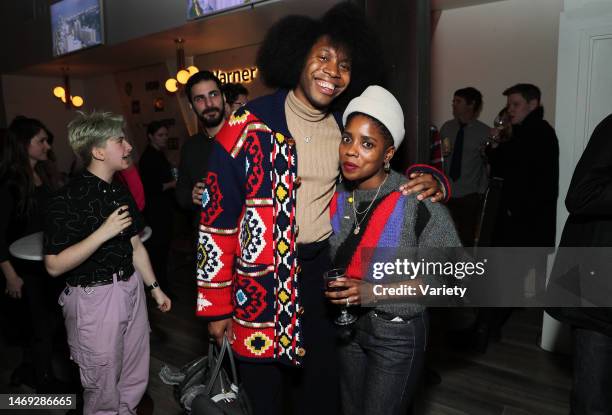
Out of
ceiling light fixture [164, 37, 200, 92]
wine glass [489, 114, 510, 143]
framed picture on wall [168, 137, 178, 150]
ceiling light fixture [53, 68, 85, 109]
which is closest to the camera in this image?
wine glass [489, 114, 510, 143]

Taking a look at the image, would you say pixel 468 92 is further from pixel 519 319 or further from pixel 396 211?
pixel 396 211

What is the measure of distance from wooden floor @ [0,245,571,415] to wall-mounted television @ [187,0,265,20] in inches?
144

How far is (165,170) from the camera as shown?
16.0ft

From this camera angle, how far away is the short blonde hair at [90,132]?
7.19 ft

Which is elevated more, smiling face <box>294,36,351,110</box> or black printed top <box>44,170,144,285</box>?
smiling face <box>294,36,351,110</box>

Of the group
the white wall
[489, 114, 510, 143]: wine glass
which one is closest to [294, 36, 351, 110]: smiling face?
[489, 114, 510, 143]: wine glass

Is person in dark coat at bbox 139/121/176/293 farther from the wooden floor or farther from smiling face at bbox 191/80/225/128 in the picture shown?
smiling face at bbox 191/80/225/128

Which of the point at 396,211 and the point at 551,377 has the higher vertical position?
the point at 396,211

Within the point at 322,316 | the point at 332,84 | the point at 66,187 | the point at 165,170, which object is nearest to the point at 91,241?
the point at 66,187

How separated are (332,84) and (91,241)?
50.2 inches

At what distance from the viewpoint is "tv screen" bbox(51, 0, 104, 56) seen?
7.52m

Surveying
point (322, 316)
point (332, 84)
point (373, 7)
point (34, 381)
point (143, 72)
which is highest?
point (143, 72)

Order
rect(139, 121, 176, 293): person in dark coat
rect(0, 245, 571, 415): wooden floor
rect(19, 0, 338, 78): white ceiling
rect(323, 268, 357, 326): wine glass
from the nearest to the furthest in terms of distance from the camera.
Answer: rect(323, 268, 357, 326): wine glass → rect(0, 245, 571, 415): wooden floor → rect(139, 121, 176, 293): person in dark coat → rect(19, 0, 338, 78): white ceiling

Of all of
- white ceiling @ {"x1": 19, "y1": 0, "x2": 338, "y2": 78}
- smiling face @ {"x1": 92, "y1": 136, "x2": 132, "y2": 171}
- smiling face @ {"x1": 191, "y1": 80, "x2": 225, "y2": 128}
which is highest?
white ceiling @ {"x1": 19, "y1": 0, "x2": 338, "y2": 78}
